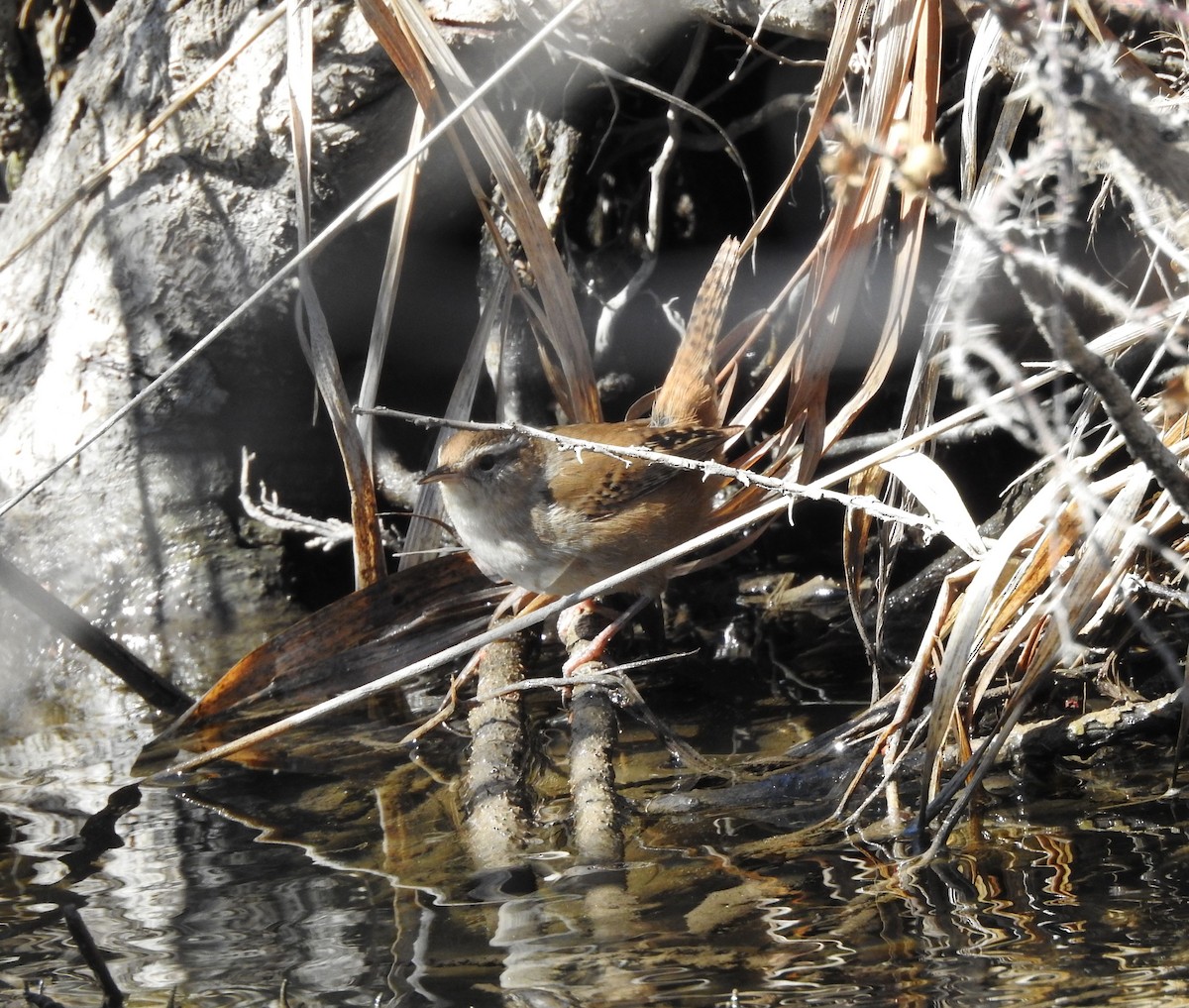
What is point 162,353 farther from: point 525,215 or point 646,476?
point 646,476

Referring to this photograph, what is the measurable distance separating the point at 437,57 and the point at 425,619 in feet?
5.97

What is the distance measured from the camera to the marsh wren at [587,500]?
155 inches

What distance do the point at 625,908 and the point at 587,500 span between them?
1.67 metres

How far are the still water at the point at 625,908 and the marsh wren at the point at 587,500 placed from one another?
0.76m

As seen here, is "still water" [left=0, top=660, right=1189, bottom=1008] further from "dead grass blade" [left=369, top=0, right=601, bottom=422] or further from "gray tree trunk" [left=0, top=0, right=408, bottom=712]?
"gray tree trunk" [left=0, top=0, right=408, bottom=712]

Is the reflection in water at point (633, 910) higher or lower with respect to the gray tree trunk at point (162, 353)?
lower

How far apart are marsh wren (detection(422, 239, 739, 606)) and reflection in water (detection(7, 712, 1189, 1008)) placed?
31.4 inches

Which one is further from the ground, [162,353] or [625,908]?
[162,353]

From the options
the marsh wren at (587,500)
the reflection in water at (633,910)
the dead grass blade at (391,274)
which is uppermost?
the dead grass blade at (391,274)

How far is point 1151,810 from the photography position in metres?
2.86

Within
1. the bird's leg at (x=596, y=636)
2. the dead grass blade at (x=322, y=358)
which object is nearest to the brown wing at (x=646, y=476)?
the bird's leg at (x=596, y=636)

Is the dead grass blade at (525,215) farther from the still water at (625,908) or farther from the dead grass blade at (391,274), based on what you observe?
the still water at (625,908)

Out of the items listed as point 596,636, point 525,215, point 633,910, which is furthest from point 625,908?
point 525,215

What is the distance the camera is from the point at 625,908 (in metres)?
2.58
